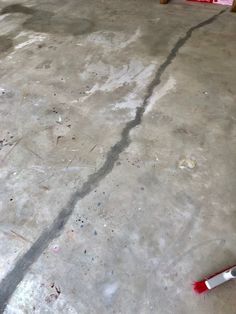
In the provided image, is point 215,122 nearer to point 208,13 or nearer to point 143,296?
point 143,296

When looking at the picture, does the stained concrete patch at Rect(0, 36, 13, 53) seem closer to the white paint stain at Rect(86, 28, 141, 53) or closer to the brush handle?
the white paint stain at Rect(86, 28, 141, 53)

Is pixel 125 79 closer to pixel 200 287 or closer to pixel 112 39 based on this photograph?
pixel 112 39

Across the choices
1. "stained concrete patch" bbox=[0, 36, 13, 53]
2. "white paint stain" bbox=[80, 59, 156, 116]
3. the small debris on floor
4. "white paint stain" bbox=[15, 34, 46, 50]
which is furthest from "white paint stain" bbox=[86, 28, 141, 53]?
the small debris on floor

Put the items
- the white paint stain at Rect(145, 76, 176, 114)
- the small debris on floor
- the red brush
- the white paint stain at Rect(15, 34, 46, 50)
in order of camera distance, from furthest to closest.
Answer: the white paint stain at Rect(15, 34, 46, 50), the white paint stain at Rect(145, 76, 176, 114), the small debris on floor, the red brush

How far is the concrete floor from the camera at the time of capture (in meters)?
1.59

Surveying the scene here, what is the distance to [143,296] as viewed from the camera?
1530 millimetres

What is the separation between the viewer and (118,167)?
2098mm

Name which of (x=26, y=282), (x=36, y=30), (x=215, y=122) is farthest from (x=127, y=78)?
(x=26, y=282)

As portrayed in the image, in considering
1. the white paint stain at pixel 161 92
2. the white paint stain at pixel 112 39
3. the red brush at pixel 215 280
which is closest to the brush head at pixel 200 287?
the red brush at pixel 215 280

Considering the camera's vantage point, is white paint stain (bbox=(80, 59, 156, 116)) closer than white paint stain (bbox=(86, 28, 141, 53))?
Yes

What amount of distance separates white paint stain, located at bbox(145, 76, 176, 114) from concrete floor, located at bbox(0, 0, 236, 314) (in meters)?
0.01

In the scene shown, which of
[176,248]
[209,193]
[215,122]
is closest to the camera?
[176,248]

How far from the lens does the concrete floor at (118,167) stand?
1.59m

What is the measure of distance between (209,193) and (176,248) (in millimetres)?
417
